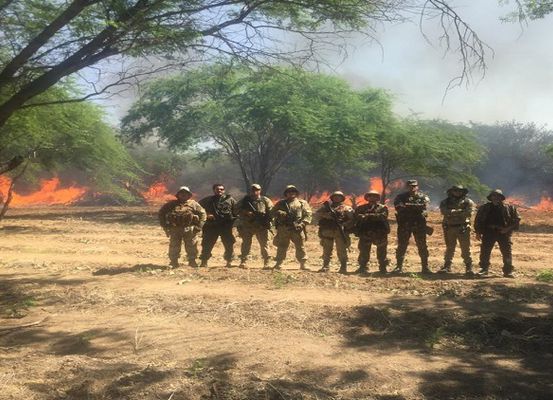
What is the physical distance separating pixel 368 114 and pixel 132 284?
16880mm

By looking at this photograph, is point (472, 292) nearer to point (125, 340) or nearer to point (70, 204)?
point (125, 340)

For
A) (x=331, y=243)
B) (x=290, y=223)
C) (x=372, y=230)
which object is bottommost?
(x=331, y=243)

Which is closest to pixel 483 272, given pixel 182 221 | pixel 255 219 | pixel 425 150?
pixel 255 219

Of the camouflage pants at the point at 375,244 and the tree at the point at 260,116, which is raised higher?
the tree at the point at 260,116

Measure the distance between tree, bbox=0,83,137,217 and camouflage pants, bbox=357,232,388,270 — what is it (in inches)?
300

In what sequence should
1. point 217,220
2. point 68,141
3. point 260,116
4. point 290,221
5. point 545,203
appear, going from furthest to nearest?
point 545,203 → point 260,116 → point 68,141 → point 217,220 → point 290,221

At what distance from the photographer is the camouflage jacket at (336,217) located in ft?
34.1

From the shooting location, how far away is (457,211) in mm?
10094

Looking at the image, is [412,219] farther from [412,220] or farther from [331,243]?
[331,243]

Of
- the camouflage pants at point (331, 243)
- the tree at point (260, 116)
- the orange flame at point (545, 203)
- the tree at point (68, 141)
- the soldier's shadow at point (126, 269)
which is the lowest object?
the soldier's shadow at point (126, 269)

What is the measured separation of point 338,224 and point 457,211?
7.92ft

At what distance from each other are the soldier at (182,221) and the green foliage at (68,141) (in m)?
4.70

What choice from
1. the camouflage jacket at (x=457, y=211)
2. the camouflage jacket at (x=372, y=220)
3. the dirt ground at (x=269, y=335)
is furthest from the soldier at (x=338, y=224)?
the camouflage jacket at (x=457, y=211)

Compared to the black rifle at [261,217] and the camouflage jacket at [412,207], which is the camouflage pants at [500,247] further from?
the black rifle at [261,217]
